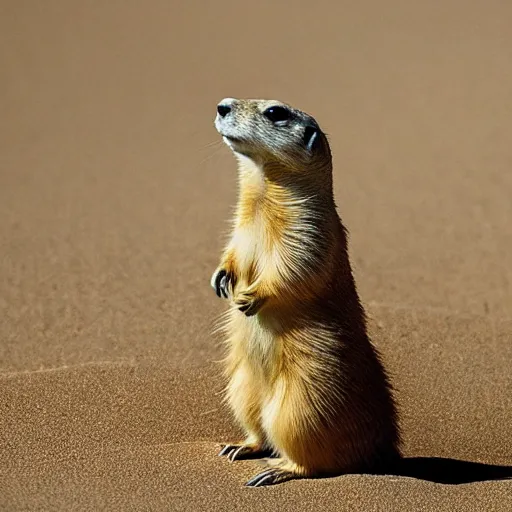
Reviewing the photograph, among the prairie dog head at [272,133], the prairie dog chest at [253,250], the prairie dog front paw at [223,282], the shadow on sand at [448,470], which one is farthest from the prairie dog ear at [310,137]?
the shadow on sand at [448,470]

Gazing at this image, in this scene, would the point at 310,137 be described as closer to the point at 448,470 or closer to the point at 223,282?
the point at 223,282

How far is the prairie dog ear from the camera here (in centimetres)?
522

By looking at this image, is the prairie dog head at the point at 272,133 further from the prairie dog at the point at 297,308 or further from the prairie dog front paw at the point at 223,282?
the prairie dog front paw at the point at 223,282

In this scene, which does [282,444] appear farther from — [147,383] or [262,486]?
[147,383]

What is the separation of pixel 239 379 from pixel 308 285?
617 millimetres

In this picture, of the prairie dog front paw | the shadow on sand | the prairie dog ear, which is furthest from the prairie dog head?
the shadow on sand

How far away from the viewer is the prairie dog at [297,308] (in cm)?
520

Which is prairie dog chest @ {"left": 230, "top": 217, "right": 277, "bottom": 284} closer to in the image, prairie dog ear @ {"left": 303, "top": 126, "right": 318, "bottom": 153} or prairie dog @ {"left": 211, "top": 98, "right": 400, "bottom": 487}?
prairie dog @ {"left": 211, "top": 98, "right": 400, "bottom": 487}

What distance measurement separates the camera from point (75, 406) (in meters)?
6.25

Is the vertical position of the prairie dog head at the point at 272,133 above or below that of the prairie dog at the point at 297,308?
above

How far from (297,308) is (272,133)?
0.73 meters

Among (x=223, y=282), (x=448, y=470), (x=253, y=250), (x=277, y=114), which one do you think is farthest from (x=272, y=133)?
(x=448, y=470)

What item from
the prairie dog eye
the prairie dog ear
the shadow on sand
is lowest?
the shadow on sand

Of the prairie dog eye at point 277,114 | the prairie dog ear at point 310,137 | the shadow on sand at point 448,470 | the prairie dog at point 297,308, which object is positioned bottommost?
the shadow on sand at point 448,470
